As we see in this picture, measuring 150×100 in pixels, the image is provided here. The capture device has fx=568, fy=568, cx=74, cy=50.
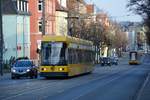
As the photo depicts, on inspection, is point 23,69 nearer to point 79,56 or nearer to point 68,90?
point 79,56

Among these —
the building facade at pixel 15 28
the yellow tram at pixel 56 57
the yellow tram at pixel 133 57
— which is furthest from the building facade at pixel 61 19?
the yellow tram at pixel 56 57

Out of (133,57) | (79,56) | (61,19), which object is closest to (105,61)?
(61,19)

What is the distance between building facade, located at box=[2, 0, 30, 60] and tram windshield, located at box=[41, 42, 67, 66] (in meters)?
42.1

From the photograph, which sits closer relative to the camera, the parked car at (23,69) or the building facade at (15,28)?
the parked car at (23,69)

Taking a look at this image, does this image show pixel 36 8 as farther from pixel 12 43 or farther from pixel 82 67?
pixel 82 67

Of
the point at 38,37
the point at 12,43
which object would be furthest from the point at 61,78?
the point at 38,37

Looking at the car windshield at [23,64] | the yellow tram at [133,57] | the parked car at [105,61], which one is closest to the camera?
the car windshield at [23,64]

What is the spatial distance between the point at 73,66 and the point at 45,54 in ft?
12.0

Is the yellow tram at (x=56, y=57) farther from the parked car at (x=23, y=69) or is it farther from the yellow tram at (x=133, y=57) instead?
the yellow tram at (x=133, y=57)

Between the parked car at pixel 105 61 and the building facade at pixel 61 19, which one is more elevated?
the building facade at pixel 61 19

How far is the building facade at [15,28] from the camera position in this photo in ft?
287

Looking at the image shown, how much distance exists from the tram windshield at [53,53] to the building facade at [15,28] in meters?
42.1

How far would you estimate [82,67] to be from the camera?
53.6 metres

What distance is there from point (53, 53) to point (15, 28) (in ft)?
144
